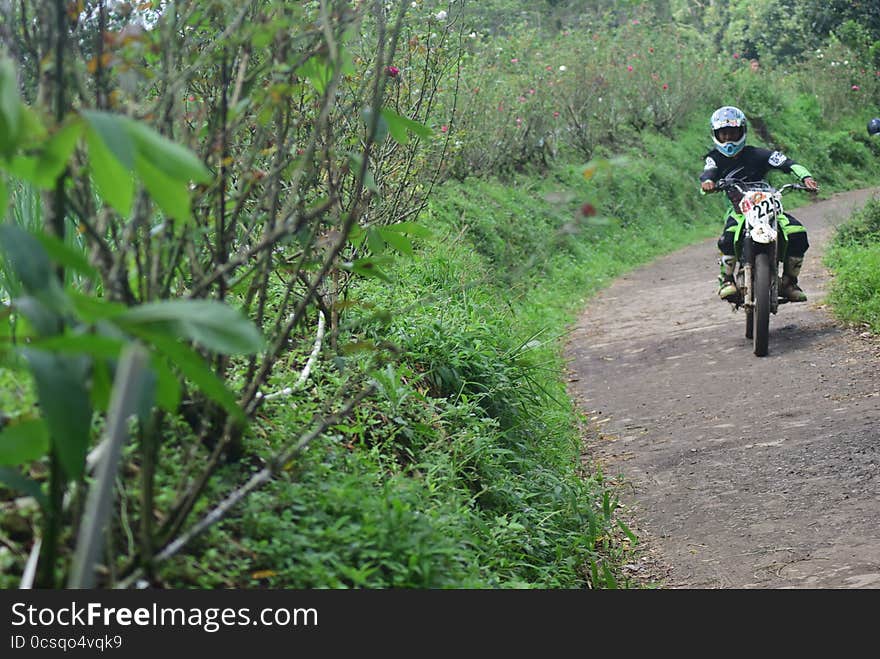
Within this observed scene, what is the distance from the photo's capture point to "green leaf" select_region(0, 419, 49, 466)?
6.15ft

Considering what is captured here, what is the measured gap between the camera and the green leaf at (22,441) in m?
1.87

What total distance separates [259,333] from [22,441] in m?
0.47

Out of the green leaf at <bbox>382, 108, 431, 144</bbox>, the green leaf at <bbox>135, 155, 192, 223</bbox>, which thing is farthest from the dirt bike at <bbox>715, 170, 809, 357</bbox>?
the green leaf at <bbox>135, 155, 192, 223</bbox>

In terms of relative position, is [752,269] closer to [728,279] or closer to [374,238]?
[728,279]

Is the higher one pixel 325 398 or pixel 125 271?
pixel 125 271

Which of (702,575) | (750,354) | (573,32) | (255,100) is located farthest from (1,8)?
(573,32)

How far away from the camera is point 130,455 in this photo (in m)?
3.02

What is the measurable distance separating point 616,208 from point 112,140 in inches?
582

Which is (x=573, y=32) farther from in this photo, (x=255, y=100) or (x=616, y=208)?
(x=255, y=100)

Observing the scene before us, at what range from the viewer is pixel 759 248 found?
7.91m

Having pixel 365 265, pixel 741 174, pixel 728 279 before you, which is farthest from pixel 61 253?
pixel 741 174

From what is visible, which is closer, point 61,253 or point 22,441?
point 61,253

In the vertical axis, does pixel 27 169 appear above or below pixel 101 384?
above

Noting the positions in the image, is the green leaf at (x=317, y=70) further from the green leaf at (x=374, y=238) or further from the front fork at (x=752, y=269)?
the front fork at (x=752, y=269)
